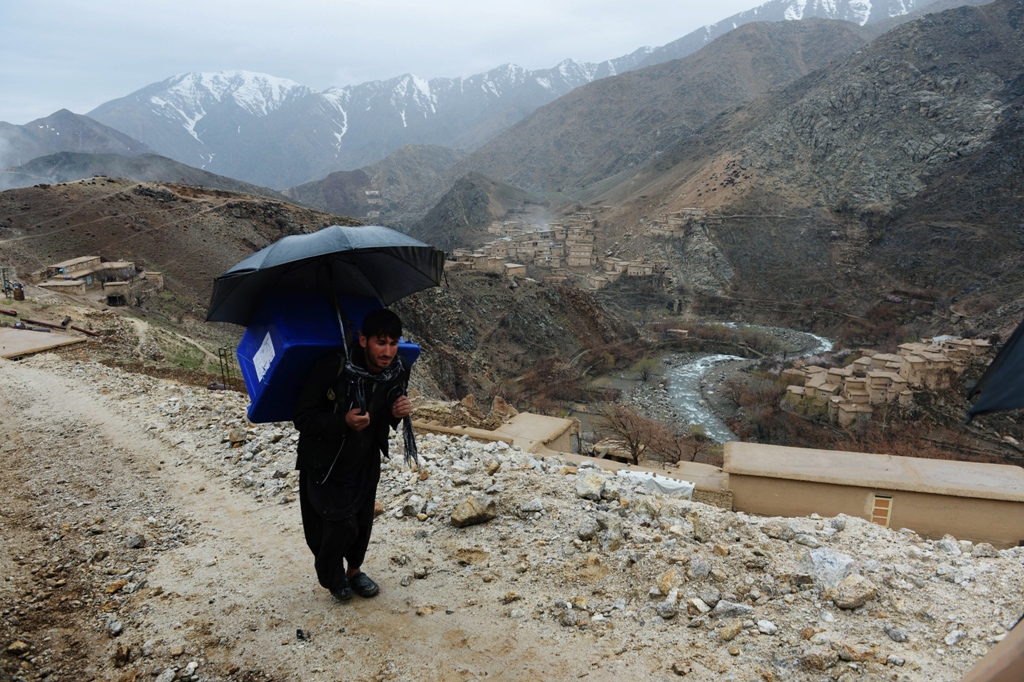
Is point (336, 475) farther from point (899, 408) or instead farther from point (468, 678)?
point (899, 408)

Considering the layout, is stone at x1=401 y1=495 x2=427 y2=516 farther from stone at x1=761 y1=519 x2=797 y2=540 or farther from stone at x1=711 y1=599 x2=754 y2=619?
stone at x1=761 y1=519 x2=797 y2=540

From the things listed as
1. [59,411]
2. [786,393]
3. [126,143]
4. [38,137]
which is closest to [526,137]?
[126,143]

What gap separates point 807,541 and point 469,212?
226ft

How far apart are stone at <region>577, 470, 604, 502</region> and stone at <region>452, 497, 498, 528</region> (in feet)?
2.04

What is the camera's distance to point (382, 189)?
114250mm

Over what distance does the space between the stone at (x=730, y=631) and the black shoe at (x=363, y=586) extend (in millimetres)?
1753

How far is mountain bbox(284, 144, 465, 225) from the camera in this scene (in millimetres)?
101500

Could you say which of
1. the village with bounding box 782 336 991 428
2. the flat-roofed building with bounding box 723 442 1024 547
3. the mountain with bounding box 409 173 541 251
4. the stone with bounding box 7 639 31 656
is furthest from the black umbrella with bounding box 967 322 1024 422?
the mountain with bounding box 409 173 541 251

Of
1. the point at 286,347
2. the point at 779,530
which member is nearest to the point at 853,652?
the point at 779,530

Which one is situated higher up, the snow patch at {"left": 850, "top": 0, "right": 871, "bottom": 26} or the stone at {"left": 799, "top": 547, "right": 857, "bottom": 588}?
the snow patch at {"left": 850, "top": 0, "right": 871, "bottom": 26}

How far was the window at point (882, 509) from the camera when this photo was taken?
4.32 metres

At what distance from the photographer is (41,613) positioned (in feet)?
9.98

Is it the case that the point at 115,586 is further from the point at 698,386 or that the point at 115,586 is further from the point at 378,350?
the point at 698,386

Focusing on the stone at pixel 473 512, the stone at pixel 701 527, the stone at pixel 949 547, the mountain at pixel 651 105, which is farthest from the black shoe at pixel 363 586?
the mountain at pixel 651 105
